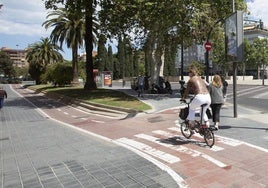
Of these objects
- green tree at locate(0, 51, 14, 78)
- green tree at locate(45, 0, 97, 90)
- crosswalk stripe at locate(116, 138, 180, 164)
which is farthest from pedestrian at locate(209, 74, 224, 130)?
green tree at locate(0, 51, 14, 78)

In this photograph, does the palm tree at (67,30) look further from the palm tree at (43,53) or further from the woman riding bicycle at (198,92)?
the woman riding bicycle at (198,92)

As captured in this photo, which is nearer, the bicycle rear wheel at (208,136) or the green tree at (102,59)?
the bicycle rear wheel at (208,136)

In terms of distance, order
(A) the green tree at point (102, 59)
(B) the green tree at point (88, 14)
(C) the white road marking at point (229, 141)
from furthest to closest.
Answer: (A) the green tree at point (102, 59)
(B) the green tree at point (88, 14)
(C) the white road marking at point (229, 141)

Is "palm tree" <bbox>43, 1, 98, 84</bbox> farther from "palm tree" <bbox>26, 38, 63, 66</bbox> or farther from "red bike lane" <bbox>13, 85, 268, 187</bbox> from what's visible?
"red bike lane" <bbox>13, 85, 268, 187</bbox>

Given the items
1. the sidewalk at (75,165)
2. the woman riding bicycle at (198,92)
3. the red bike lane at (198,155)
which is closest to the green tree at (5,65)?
the red bike lane at (198,155)

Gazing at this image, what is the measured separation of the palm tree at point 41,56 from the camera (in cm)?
7319

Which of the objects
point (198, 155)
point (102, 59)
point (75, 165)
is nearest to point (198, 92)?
point (198, 155)

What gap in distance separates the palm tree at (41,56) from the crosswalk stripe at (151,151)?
64.7 m

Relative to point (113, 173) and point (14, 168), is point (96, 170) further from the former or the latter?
point (14, 168)

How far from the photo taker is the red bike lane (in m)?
6.44

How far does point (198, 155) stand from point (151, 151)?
115 cm

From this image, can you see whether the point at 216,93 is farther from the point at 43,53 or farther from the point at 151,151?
the point at 43,53

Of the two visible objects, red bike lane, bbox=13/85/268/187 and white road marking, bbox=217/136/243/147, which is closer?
red bike lane, bbox=13/85/268/187

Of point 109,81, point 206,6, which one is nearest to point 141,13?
point 206,6
